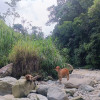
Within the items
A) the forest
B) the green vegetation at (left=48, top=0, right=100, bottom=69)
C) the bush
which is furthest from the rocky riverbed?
the green vegetation at (left=48, top=0, right=100, bottom=69)

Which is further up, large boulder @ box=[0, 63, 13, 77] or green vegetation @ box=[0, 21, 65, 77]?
green vegetation @ box=[0, 21, 65, 77]

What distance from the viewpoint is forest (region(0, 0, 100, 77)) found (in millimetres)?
5996

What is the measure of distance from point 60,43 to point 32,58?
9.79 meters

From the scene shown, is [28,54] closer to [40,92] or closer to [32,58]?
[32,58]

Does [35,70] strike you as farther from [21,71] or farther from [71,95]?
[71,95]

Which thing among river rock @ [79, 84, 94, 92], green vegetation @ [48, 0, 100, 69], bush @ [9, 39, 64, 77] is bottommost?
river rock @ [79, 84, 94, 92]

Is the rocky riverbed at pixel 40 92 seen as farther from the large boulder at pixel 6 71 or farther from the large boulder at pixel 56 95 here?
the large boulder at pixel 6 71

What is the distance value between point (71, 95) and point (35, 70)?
7.17ft

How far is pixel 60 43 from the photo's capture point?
1567 cm

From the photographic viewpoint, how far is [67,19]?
16906 millimetres

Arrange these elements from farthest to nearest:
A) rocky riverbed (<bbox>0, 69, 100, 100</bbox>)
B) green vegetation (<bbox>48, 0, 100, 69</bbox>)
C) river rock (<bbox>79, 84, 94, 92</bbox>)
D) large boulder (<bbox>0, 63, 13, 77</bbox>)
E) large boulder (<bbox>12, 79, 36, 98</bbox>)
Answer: green vegetation (<bbox>48, 0, 100, 69</bbox>)
large boulder (<bbox>0, 63, 13, 77</bbox>)
river rock (<bbox>79, 84, 94, 92</bbox>)
large boulder (<bbox>12, 79, 36, 98</bbox>)
rocky riverbed (<bbox>0, 69, 100, 100</bbox>)

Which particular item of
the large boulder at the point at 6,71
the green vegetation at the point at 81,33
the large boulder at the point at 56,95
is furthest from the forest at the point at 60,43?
the large boulder at the point at 56,95

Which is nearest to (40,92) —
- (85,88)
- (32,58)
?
(85,88)

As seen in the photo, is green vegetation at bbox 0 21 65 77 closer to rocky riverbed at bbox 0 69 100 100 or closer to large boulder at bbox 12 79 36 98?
rocky riverbed at bbox 0 69 100 100
